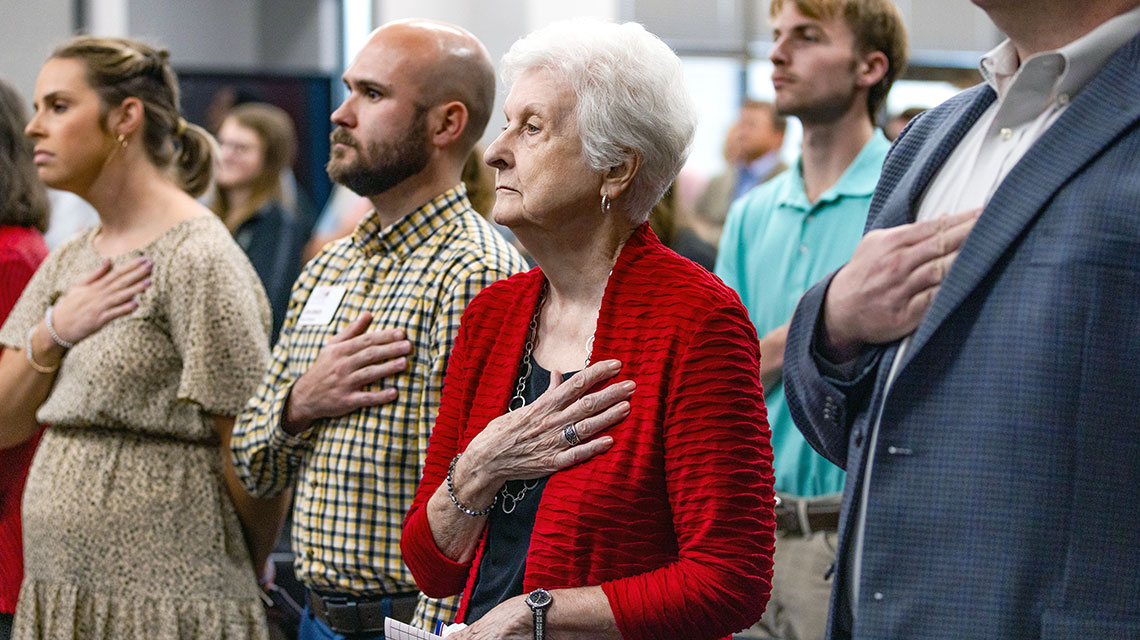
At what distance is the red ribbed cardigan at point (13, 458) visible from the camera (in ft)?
9.56

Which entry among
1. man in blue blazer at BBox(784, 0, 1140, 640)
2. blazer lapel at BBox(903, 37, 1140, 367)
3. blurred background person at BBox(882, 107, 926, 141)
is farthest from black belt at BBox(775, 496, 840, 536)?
blurred background person at BBox(882, 107, 926, 141)

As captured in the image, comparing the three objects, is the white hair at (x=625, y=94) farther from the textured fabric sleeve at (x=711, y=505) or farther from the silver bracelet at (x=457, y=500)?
the silver bracelet at (x=457, y=500)

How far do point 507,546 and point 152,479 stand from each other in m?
1.26

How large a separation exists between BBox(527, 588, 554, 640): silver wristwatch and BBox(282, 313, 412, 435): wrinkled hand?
761 millimetres

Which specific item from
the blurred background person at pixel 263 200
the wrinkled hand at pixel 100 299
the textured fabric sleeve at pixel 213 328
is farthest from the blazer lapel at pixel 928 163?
the blurred background person at pixel 263 200

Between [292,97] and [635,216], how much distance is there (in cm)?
667

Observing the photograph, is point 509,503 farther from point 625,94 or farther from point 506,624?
point 625,94

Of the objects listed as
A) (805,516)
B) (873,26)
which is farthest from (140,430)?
(873,26)

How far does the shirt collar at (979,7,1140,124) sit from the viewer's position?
1289mm

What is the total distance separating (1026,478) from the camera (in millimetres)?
1238

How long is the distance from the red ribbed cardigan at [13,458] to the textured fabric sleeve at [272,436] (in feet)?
2.75

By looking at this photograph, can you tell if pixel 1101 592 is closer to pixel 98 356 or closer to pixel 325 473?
pixel 325 473

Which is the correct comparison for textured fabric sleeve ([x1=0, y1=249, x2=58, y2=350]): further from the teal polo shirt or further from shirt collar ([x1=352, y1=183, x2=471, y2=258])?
the teal polo shirt

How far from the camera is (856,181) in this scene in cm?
287
